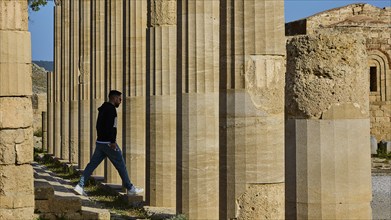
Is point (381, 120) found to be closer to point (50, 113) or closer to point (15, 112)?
point (50, 113)

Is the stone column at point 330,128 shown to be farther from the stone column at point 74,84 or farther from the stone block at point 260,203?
the stone column at point 74,84

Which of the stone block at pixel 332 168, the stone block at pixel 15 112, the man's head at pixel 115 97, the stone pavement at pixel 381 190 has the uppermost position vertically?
the man's head at pixel 115 97

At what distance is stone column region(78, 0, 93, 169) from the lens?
20.0 meters

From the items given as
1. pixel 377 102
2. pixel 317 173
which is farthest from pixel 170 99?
pixel 377 102

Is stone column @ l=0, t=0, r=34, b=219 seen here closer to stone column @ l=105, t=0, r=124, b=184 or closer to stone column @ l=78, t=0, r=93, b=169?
stone column @ l=105, t=0, r=124, b=184

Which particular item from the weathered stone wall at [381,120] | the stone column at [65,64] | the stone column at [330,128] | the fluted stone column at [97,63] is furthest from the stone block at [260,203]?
the weathered stone wall at [381,120]

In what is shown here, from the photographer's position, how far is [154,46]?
40.6 ft

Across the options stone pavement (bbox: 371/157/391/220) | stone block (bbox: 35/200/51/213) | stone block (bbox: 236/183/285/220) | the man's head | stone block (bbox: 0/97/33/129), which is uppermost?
the man's head

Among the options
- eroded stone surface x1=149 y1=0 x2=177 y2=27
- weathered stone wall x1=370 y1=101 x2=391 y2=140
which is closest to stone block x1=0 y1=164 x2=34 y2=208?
eroded stone surface x1=149 y1=0 x2=177 y2=27

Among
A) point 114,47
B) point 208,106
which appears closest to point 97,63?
point 114,47

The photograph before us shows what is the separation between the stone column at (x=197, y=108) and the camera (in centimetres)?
1022

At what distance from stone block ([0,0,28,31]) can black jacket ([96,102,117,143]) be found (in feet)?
8.66

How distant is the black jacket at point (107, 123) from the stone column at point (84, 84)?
6.65 m

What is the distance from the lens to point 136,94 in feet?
47.7
